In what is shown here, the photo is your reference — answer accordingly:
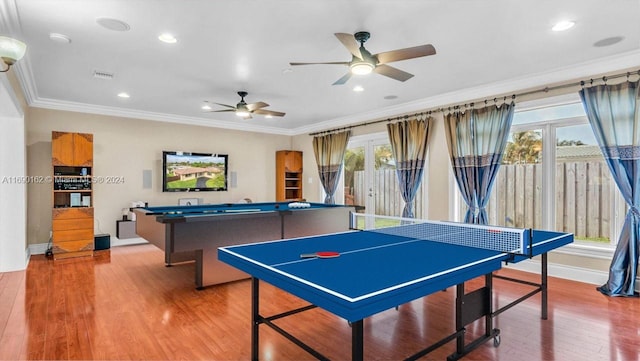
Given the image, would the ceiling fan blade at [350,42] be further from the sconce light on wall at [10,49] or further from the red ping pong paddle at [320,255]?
the sconce light on wall at [10,49]

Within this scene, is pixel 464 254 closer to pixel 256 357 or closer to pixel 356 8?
pixel 256 357

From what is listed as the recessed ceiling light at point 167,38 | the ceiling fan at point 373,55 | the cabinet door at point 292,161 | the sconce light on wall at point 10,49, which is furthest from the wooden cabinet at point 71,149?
the ceiling fan at point 373,55

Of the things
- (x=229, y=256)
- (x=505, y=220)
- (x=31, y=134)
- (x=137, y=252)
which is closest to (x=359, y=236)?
(x=229, y=256)

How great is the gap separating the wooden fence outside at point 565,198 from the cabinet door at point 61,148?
6.31 meters

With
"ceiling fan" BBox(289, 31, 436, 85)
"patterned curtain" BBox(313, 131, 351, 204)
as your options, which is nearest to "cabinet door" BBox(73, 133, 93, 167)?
"patterned curtain" BBox(313, 131, 351, 204)

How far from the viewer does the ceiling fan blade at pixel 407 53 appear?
2748 mm

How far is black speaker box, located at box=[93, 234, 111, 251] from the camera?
589cm

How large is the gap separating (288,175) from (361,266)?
6.65m

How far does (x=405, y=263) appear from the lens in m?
1.90

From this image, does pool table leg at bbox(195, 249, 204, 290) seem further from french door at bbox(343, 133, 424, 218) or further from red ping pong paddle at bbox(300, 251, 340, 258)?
french door at bbox(343, 133, 424, 218)

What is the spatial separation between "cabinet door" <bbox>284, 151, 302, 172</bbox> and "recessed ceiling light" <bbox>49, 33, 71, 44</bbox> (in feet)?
17.1

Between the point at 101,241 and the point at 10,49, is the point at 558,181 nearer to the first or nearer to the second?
the point at 10,49

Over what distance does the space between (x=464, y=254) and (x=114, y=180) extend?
637cm

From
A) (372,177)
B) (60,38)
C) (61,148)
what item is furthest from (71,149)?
(372,177)
